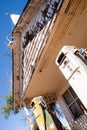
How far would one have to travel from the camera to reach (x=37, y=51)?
325 inches

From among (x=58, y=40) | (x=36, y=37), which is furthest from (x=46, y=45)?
(x=36, y=37)

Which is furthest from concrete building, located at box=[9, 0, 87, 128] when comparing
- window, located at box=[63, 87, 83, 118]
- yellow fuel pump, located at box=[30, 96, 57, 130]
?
yellow fuel pump, located at box=[30, 96, 57, 130]

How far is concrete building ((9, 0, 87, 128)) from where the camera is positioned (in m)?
6.98

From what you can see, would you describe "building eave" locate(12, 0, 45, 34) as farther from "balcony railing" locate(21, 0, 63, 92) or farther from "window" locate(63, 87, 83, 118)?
"window" locate(63, 87, 83, 118)

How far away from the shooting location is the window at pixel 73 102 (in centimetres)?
968

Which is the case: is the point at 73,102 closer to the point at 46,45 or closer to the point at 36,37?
the point at 36,37

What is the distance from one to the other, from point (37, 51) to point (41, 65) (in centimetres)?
58

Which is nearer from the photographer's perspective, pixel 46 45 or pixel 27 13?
pixel 46 45

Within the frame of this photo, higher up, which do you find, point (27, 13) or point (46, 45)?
point (27, 13)

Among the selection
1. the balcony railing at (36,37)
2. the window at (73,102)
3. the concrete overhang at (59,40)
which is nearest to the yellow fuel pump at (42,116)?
the concrete overhang at (59,40)

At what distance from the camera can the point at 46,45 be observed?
7.48m

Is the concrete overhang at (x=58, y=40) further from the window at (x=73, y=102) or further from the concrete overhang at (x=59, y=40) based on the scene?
the window at (x=73, y=102)

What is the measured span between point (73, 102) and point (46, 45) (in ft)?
12.4

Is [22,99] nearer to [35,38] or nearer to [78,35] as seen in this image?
[35,38]
